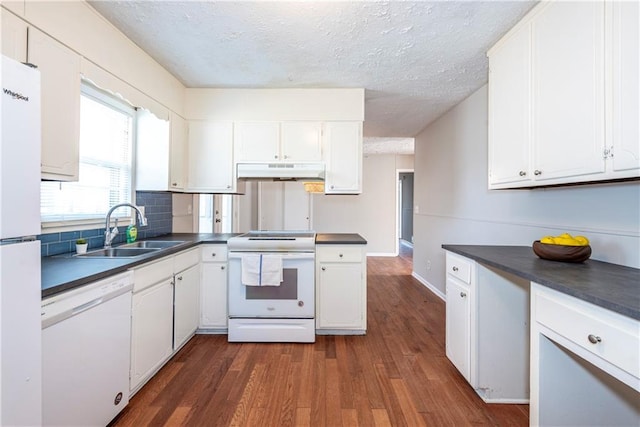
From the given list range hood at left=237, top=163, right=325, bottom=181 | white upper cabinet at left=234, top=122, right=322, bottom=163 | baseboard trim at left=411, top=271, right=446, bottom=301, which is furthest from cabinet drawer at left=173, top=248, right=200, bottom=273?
baseboard trim at left=411, top=271, right=446, bottom=301

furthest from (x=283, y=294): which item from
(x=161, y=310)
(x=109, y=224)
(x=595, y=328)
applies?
(x=595, y=328)

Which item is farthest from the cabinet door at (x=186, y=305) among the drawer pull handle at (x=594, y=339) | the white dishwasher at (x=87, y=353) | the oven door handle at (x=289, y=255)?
the drawer pull handle at (x=594, y=339)

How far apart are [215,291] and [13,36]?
6.91 ft

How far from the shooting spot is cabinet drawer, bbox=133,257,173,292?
1.80 meters

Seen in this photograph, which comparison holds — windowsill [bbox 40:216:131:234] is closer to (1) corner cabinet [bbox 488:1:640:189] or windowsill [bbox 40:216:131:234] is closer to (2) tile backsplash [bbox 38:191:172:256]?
(2) tile backsplash [bbox 38:191:172:256]

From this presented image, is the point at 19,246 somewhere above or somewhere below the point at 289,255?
above

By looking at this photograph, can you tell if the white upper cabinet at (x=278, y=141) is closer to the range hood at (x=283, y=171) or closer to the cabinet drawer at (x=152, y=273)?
the range hood at (x=283, y=171)

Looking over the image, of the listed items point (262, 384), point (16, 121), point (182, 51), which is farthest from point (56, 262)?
point (182, 51)

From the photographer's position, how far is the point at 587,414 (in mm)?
1325

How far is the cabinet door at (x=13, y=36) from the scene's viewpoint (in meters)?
1.33

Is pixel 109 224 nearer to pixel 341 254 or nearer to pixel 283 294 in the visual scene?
pixel 283 294

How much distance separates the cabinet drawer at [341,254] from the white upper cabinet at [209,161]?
3.77 feet

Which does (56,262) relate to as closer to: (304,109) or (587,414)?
(304,109)

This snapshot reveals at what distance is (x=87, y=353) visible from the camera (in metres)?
1.37
